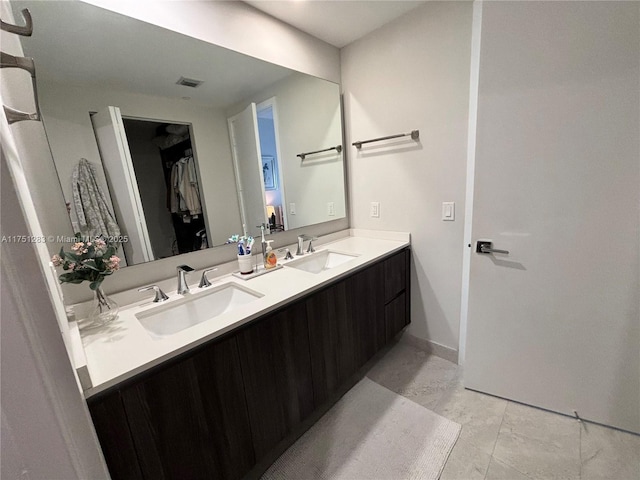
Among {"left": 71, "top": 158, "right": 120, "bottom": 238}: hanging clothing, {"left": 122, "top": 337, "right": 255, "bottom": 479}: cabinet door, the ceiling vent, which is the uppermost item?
the ceiling vent

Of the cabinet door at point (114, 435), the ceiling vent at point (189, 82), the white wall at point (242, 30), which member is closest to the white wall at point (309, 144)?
the white wall at point (242, 30)

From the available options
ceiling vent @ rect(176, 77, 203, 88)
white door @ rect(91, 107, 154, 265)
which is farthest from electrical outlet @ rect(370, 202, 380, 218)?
white door @ rect(91, 107, 154, 265)

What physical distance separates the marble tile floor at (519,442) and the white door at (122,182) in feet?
5.46

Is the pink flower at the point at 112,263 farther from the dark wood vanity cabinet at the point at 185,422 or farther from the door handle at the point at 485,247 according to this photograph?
the door handle at the point at 485,247

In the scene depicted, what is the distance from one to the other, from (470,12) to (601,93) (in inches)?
31.9

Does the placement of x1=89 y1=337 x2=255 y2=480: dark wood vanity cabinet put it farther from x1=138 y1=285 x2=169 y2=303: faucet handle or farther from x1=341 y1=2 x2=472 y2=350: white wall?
x1=341 y1=2 x2=472 y2=350: white wall

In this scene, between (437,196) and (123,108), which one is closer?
(123,108)

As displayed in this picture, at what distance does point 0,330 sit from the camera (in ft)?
1.08

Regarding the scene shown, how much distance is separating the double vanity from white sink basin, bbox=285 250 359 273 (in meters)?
0.07

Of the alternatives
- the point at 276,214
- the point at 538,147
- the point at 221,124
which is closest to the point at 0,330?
the point at 221,124

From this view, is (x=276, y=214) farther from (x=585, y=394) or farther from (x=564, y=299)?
(x=585, y=394)

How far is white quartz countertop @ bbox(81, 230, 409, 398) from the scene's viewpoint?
0.77m

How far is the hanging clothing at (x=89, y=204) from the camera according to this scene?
1.07m

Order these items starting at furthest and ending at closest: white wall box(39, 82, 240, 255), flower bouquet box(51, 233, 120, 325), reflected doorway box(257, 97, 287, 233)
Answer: reflected doorway box(257, 97, 287, 233), white wall box(39, 82, 240, 255), flower bouquet box(51, 233, 120, 325)
